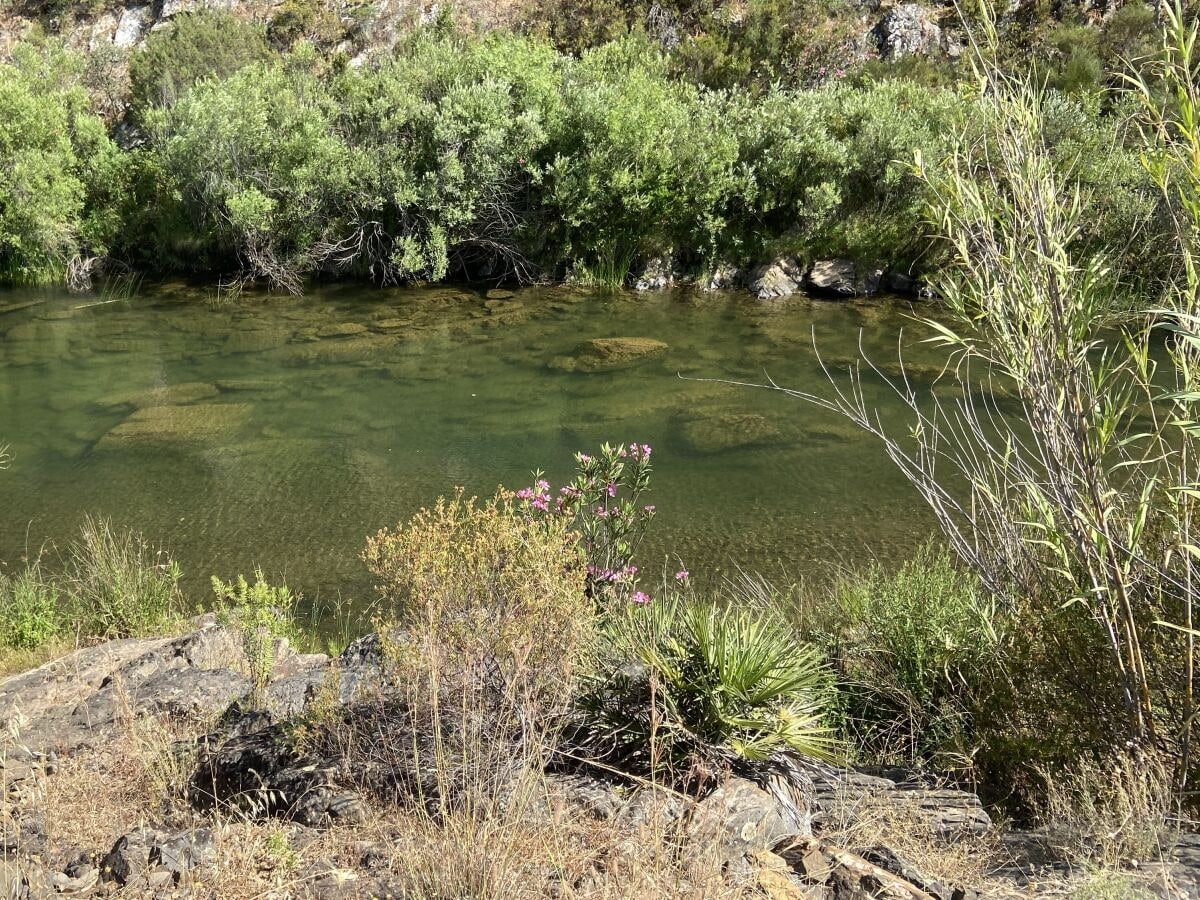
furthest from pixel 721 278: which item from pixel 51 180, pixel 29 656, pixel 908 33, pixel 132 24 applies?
pixel 132 24

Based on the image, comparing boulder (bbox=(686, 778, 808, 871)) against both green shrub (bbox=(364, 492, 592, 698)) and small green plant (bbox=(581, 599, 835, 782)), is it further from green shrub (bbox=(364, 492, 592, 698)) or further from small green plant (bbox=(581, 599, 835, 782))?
green shrub (bbox=(364, 492, 592, 698))

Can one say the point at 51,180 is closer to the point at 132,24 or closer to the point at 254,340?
the point at 254,340

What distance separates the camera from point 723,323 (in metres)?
17.3

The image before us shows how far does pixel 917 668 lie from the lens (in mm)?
4816

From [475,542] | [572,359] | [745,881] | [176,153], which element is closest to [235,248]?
[176,153]

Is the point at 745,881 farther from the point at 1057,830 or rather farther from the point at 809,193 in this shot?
the point at 809,193

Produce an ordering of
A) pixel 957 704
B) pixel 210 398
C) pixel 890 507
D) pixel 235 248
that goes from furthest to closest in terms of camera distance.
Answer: pixel 235 248
pixel 210 398
pixel 890 507
pixel 957 704

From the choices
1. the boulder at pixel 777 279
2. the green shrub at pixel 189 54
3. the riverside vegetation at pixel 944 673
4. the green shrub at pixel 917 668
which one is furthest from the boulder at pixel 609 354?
the green shrub at pixel 189 54

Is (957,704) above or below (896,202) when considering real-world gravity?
below

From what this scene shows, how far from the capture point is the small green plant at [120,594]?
23.1 feet

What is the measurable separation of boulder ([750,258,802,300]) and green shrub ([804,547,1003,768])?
14.7 m

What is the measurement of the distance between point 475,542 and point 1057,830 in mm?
2510

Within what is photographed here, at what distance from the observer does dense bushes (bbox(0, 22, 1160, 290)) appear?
19.2 m

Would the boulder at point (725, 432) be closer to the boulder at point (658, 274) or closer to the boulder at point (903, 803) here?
the boulder at point (903, 803)
